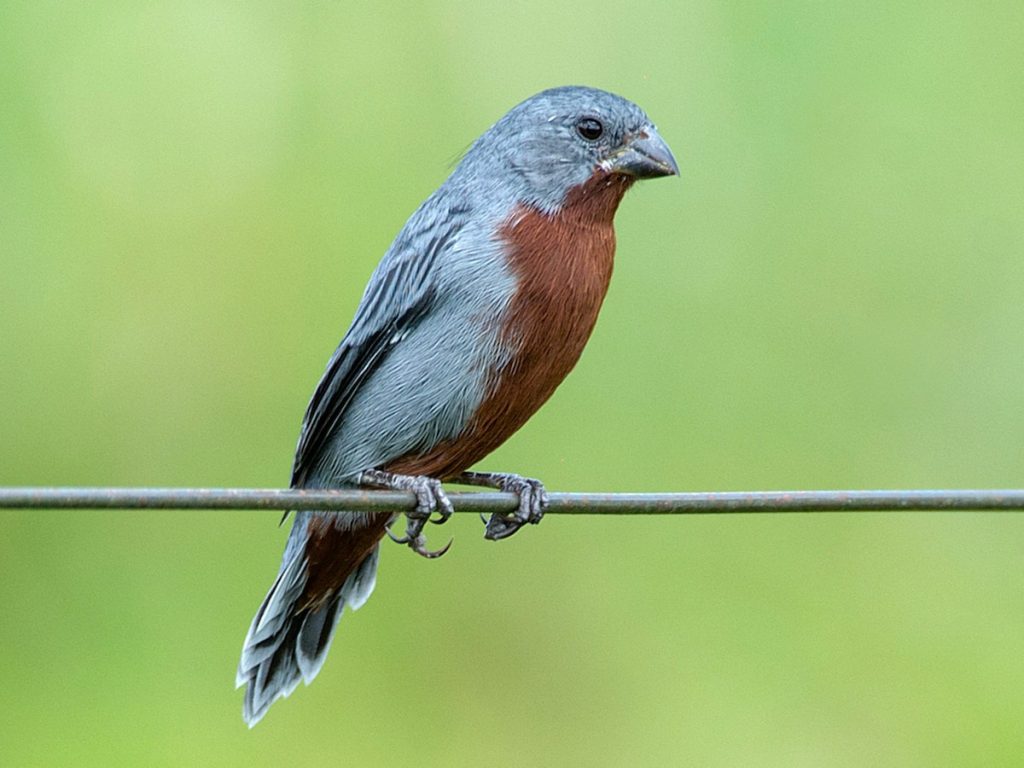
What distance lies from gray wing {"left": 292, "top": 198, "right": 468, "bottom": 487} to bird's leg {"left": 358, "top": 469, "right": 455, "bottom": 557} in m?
0.26

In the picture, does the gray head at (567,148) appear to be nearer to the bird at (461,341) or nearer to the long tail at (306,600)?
the bird at (461,341)

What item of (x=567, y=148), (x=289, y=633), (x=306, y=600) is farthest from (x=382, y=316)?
(x=289, y=633)

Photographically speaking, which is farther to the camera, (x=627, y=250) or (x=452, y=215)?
(x=627, y=250)

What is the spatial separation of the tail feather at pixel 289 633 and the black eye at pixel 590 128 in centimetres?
174

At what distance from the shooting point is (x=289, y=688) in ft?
20.7

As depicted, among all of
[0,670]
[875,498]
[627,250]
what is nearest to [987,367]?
[627,250]

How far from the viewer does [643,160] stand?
598 cm

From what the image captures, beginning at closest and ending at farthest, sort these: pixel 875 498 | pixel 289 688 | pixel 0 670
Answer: pixel 875 498 < pixel 289 688 < pixel 0 670

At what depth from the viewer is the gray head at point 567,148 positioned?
5.93 meters

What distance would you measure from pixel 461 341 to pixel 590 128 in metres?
1.07

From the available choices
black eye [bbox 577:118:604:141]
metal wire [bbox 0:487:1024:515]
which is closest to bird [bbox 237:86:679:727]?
black eye [bbox 577:118:604:141]

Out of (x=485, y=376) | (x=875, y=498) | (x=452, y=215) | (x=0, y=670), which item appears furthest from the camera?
(x=0, y=670)

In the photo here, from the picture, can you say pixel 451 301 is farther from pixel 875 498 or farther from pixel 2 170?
pixel 2 170

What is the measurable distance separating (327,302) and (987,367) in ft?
10.8
